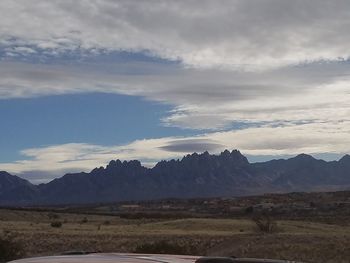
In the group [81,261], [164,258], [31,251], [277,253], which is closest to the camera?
[81,261]

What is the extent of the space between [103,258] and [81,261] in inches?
6.6

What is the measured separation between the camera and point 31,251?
31656 millimetres

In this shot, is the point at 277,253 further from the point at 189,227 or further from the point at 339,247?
the point at 189,227

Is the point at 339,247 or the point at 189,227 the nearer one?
the point at 339,247

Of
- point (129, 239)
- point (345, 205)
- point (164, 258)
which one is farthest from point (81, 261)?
point (345, 205)

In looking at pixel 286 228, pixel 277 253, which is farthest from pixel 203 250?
pixel 286 228

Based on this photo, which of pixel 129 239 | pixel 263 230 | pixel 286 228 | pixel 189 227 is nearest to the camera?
pixel 129 239

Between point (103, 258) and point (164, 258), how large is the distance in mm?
508

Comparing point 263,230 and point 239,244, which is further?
point 263,230

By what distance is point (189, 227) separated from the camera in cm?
4909

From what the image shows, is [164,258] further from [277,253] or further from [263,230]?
[263,230]

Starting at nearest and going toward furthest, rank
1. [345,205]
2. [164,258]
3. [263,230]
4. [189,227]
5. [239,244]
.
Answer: [164,258], [239,244], [263,230], [189,227], [345,205]

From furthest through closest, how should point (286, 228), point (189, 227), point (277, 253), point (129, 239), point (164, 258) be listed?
point (189, 227) → point (286, 228) → point (129, 239) → point (277, 253) → point (164, 258)

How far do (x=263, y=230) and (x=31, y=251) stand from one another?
554 inches
